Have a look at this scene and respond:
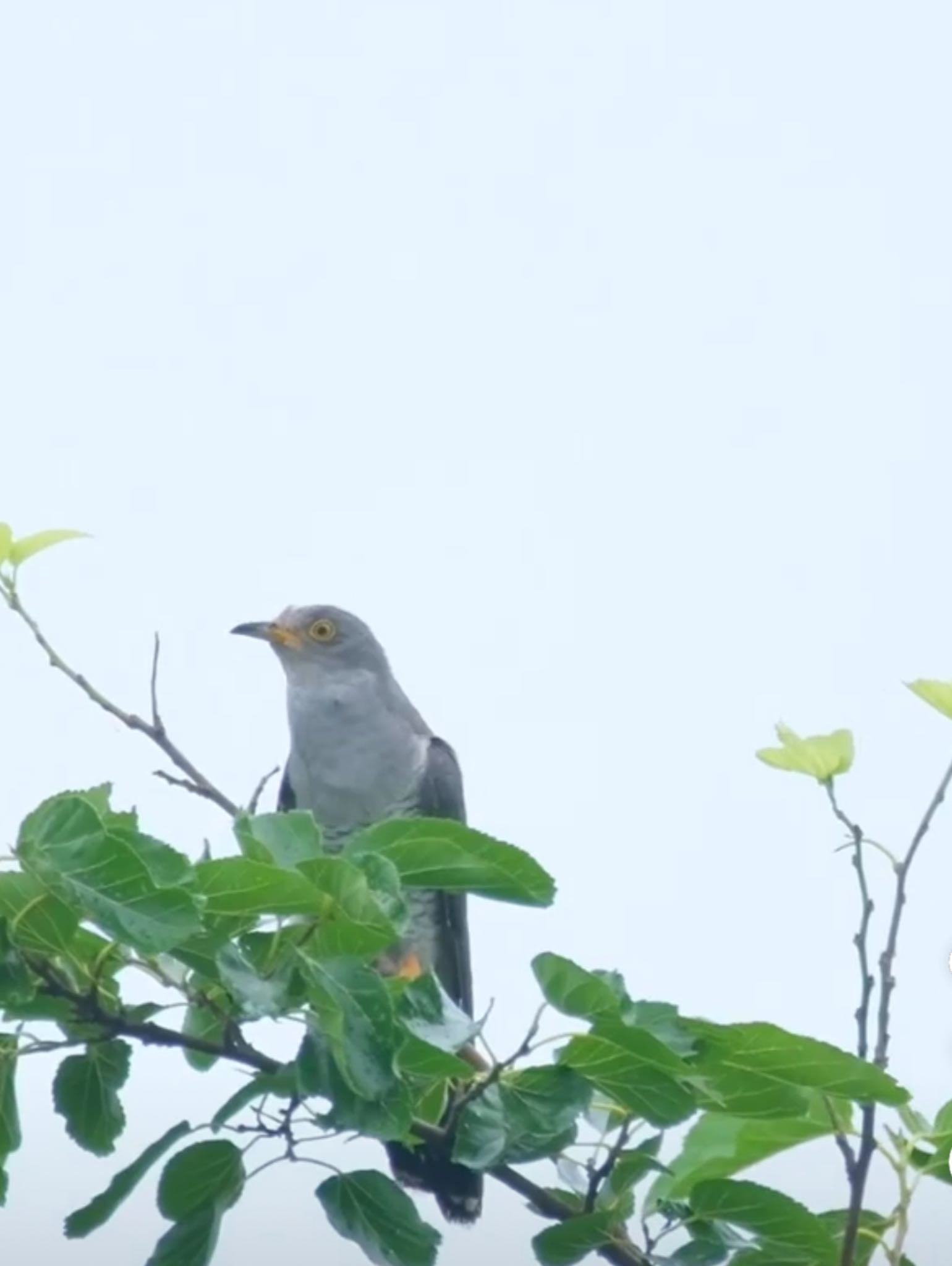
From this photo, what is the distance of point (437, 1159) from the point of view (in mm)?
4039

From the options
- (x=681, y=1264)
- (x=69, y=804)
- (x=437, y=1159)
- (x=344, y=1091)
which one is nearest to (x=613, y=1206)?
(x=681, y=1264)

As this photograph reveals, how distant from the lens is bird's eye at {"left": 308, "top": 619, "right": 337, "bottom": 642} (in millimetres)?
6273

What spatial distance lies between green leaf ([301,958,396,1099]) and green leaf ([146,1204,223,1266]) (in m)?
0.51

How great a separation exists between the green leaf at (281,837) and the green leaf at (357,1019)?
140 mm

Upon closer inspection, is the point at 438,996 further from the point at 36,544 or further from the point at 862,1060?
the point at 36,544

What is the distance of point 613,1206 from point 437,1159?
140 centimetres

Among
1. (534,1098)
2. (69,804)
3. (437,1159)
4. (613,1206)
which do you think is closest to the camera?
(69,804)

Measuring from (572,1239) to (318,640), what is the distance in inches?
147

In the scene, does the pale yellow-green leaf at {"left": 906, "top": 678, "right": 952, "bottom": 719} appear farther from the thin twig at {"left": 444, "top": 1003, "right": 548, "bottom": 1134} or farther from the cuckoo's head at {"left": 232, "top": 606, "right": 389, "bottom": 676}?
the cuckoo's head at {"left": 232, "top": 606, "right": 389, "bottom": 676}

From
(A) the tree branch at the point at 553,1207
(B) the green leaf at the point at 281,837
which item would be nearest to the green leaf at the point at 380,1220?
(A) the tree branch at the point at 553,1207

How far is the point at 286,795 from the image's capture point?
20.3 ft

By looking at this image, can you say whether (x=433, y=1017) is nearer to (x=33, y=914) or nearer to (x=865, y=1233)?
(x=33, y=914)

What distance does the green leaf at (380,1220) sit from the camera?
2.64 metres

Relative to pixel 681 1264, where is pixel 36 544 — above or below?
above
